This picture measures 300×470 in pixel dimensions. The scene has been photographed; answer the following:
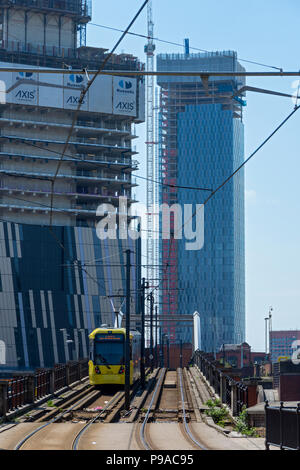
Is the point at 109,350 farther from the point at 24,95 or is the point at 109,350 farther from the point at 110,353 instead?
the point at 24,95

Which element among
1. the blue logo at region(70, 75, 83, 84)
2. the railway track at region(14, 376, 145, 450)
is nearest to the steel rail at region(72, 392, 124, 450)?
the railway track at region(14, 376, 145, 450)

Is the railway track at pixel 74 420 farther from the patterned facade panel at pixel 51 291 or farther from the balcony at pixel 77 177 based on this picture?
the balcony at pixel 77 177

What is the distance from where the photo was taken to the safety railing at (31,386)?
28434 mm

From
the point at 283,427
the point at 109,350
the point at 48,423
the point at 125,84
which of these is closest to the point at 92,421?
the point at 48,423

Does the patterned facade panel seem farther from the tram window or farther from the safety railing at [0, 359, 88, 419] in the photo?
the safety railing at [0, 359, 88, 419]

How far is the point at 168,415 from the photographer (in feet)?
113

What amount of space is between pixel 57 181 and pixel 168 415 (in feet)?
328

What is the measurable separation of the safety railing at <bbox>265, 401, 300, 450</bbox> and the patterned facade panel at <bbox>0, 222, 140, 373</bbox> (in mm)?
92105

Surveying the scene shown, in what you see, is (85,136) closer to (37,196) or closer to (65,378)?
(37,196)

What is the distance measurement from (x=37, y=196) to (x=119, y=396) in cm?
9032

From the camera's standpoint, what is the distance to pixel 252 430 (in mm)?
24844

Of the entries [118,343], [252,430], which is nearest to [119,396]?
[118,343]

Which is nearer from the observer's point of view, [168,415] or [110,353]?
[168,415]

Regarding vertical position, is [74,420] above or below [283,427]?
below
